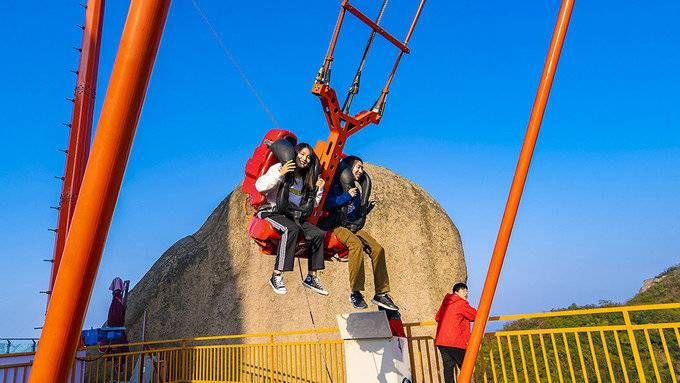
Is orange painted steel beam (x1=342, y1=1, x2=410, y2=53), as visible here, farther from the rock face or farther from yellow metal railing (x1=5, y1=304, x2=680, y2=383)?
the rock face

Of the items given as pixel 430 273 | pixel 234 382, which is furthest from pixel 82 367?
pixel 430 273

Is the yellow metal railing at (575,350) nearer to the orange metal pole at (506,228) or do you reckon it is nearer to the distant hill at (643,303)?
the distant hill at (643,303)

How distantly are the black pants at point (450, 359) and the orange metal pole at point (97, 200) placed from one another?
6.12 m

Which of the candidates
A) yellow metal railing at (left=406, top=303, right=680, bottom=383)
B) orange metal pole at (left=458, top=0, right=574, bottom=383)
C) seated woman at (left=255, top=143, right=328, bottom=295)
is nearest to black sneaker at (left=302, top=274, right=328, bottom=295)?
seated woman at (left=255, top=143, right=328, bottom=295)

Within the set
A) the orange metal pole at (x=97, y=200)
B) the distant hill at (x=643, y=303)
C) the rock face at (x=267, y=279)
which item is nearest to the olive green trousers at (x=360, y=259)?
the orange metal pole at (x=97, y=200)

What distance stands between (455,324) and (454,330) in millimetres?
84

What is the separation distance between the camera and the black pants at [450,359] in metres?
6.77

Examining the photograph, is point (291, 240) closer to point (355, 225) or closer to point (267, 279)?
point (355, 225)

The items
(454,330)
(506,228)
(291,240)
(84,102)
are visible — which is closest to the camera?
(506,228)

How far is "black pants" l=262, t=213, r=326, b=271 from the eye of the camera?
6.04 m

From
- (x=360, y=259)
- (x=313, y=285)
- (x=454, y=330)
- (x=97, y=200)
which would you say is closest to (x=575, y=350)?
(x=454, y=330)

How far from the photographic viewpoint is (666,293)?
47.0 m

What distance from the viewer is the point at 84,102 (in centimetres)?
1477

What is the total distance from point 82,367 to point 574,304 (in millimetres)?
47449
